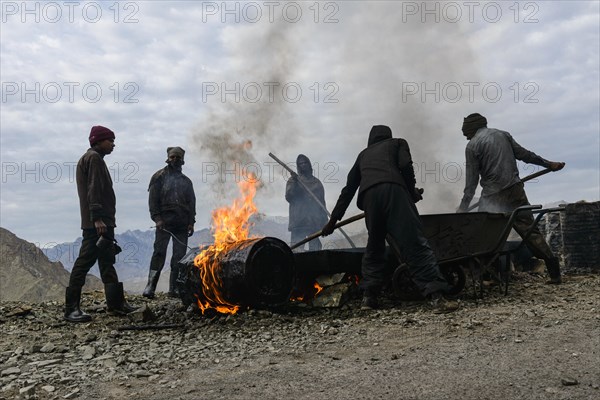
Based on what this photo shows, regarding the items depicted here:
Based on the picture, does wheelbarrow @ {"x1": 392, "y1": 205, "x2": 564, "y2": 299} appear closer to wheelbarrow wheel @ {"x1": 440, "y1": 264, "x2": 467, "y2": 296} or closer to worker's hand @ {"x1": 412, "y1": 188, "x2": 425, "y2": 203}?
wheelbarrow wheel @ {"x1": 440, "y1": 264, "x2": 467, "y2": 296}

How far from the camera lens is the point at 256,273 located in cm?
578

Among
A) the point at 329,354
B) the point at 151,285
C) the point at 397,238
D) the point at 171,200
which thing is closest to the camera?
the point at 329,354

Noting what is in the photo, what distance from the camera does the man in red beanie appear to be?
614 centimetres

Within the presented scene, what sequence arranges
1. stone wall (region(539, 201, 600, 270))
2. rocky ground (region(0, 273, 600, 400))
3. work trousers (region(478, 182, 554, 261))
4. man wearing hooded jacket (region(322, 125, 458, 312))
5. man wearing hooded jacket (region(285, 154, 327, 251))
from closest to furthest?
rocky ground (region(0, 273, 600, 400))
man wearing hooded jacket (region(322, 125, 458, 312))
work trousers (region(478, 182, 554, 261))
stone wall (region(539, 201, 600, 270))
man wearing hooded jacket (region(285, 154, 327, 251))

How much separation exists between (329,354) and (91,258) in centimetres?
347

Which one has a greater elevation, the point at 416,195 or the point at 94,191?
the point at 94,191

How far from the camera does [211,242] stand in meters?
6.54

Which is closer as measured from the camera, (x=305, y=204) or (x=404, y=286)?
(x=404, y=286)


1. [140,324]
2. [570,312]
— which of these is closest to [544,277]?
[570,312]

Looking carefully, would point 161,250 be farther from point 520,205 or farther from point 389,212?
point 520,205

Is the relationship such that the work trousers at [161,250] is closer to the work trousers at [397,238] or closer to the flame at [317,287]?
the flame at [317,287]

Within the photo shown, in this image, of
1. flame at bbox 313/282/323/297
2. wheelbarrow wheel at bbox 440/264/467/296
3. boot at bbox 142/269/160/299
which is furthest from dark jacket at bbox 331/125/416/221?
boot at bbox 142/269/160/299

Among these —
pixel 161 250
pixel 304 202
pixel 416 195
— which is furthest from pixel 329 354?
pixel 304 202

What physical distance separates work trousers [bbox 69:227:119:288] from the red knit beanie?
1112 millimetres
